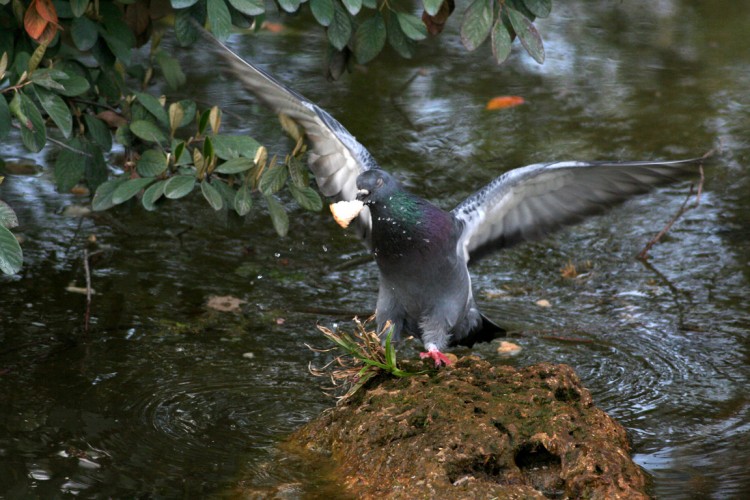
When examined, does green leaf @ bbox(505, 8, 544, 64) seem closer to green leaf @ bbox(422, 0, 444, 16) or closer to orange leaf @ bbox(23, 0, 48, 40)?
green leaf @ bbox(422, 0, 444, 16)

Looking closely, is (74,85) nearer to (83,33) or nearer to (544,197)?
(83,33)

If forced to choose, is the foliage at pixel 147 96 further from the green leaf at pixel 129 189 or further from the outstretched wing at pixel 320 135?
the outstretched wing at pixel 320 135

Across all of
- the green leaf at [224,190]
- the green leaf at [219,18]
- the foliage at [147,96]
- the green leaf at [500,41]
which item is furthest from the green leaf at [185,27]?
the green leaf at [500,41]

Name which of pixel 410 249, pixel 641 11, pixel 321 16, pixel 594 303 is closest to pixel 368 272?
pixel 594 303

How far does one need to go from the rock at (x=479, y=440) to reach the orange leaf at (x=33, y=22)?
177 cm

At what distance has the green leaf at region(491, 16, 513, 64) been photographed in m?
3.80

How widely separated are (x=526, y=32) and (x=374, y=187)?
81 centimetres

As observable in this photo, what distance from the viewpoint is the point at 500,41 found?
12.5ft

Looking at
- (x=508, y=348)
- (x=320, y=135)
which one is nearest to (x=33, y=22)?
(x=320, y=135)

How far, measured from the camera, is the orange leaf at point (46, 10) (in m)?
3.79

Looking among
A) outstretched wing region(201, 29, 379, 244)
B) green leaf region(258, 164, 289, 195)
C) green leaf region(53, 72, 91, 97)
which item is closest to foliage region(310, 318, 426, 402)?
green leaf region(258, 164, 289, 195)

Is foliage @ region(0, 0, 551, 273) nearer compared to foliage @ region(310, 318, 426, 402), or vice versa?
foliage @ region(310, 318, 426, 402)

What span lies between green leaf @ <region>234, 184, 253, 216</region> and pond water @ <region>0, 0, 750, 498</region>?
39cm

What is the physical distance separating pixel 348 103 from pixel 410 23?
A: 330cm
